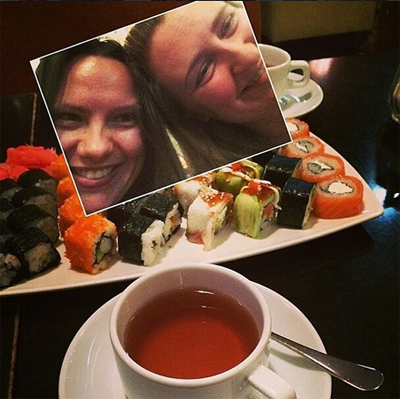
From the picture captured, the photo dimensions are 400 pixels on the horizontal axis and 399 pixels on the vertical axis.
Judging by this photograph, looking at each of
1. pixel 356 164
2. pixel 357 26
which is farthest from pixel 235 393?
pixel 357 26

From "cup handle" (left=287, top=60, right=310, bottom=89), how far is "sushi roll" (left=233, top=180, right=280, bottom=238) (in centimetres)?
57

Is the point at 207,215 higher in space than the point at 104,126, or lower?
lower

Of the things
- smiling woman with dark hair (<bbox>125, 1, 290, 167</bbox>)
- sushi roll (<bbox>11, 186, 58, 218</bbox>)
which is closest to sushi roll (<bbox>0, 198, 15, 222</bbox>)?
sushi roll (<bbox>11, 186, 58, 218</bbox>)

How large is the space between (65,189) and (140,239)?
0.23m

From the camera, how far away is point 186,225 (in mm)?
1032

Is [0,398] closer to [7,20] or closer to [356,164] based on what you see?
[356,164]

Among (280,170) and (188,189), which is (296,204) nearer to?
(280,170)

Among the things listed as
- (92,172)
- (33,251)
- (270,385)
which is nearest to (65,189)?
(33,251)

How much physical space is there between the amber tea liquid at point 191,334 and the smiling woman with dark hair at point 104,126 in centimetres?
18

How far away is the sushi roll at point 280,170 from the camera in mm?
1065

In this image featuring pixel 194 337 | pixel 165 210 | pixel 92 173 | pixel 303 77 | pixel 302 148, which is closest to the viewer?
pixel 194 337

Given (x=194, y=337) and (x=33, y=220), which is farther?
(x=33, y=220)

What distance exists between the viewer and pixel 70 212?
3.25 feet

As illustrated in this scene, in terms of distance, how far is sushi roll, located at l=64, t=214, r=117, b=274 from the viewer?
91cm
